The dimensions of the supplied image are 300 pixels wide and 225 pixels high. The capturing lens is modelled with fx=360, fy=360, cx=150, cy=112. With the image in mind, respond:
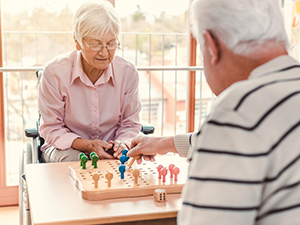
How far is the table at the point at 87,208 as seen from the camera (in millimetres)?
1022

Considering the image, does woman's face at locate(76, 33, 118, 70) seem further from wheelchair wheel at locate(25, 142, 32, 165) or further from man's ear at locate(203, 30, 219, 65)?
man's ear at locate(203, 30, 219, 65)

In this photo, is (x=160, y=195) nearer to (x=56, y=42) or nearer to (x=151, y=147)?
(x=151, y=147)

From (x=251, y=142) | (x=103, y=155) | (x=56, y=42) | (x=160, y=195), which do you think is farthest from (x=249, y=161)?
(x=56, y=42)

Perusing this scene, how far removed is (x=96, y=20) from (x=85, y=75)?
0.99ft

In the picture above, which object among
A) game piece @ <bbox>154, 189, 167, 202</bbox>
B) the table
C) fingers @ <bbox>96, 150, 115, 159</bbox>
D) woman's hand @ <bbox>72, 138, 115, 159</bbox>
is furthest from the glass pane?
game piece @ <bbox>154, 189, 167, 202</bbox>

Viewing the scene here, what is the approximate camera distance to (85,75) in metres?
1.88

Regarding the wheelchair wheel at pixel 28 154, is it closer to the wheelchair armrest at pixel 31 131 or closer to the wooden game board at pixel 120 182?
the wheelchair armrest at pixel 31 131

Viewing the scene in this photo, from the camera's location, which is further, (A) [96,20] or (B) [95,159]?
(A) [96,20]

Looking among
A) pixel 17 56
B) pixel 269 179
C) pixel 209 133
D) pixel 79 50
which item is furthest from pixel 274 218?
pixel 17 56

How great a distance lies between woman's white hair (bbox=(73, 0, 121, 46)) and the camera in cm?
174

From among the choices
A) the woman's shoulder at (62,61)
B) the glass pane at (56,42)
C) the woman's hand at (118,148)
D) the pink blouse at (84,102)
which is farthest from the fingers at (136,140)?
the glass pane at (56,42)

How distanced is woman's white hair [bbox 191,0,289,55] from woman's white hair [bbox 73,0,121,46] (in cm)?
105

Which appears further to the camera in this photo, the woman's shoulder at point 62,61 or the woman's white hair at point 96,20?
the woman's shoulder at point 62,61

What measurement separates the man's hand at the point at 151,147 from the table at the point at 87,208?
0.26m
